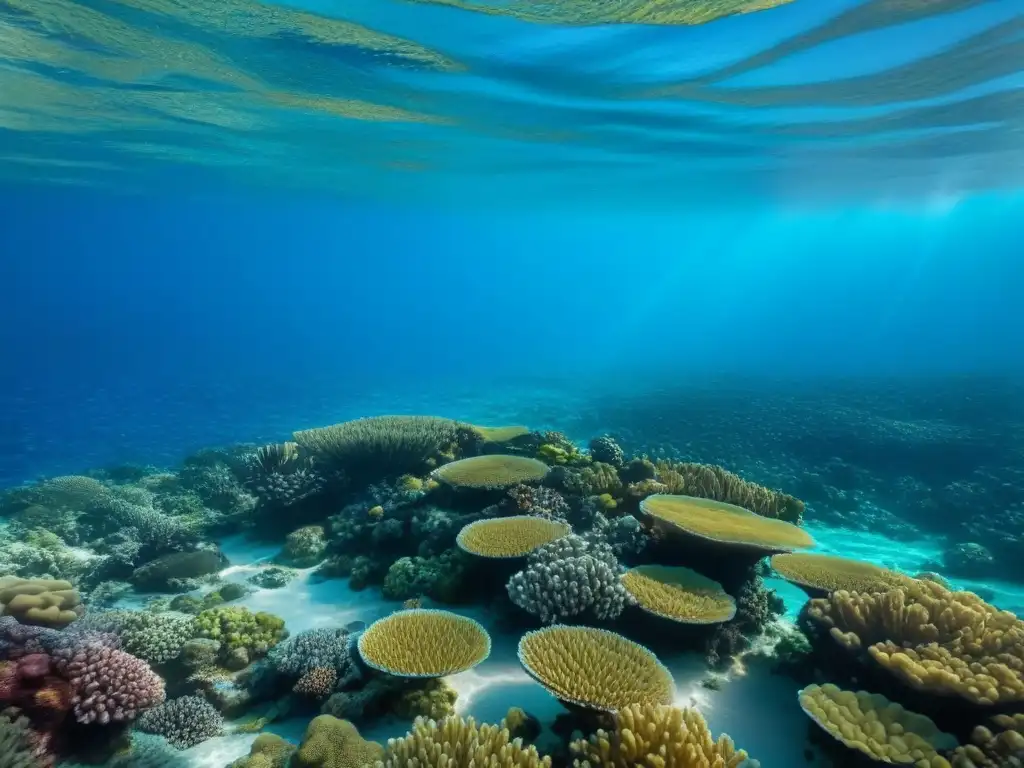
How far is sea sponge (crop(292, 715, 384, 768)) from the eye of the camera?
4.13 m

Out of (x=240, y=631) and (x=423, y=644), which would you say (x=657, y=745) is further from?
(x=240, y=631)

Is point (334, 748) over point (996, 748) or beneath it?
beneath

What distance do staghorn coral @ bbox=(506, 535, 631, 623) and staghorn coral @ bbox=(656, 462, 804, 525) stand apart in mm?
3021

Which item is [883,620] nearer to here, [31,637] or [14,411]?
[31,637]

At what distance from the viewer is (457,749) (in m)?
3.63

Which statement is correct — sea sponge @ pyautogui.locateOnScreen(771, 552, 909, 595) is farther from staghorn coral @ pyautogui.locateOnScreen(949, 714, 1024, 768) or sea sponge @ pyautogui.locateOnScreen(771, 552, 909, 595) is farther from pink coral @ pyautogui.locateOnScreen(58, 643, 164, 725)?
pink coral @ pyautogui.locateOnScreen(58, 643, 164, 725)

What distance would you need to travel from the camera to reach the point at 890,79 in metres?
17.7

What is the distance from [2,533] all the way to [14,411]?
30.6m

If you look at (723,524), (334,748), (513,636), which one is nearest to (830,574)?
(723,524)

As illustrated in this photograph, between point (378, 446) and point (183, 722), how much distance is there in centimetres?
543

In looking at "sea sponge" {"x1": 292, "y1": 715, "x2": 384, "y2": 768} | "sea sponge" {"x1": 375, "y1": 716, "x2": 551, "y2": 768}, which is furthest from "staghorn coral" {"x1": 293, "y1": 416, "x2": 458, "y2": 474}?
"sea sponge" {"x1": 375, "y1": 716, "x2": 551, "y2": 768}

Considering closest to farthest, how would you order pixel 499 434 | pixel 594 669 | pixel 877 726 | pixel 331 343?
pixel 877 726, pixel 594 669, pixel 499 434, pixel 331 343

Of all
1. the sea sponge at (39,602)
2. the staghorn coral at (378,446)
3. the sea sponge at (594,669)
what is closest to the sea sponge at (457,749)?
the sea sponge at (594,669)

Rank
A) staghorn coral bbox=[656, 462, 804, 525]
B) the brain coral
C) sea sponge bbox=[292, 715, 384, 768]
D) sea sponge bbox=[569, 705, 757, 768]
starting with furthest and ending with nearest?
staghorn coral bbox=[656, 462, 804, 525], the brain coral, sea sponge bbox=[292, 715, 384, 768], sea sponge bbox=[569, 705, 757, 768]
